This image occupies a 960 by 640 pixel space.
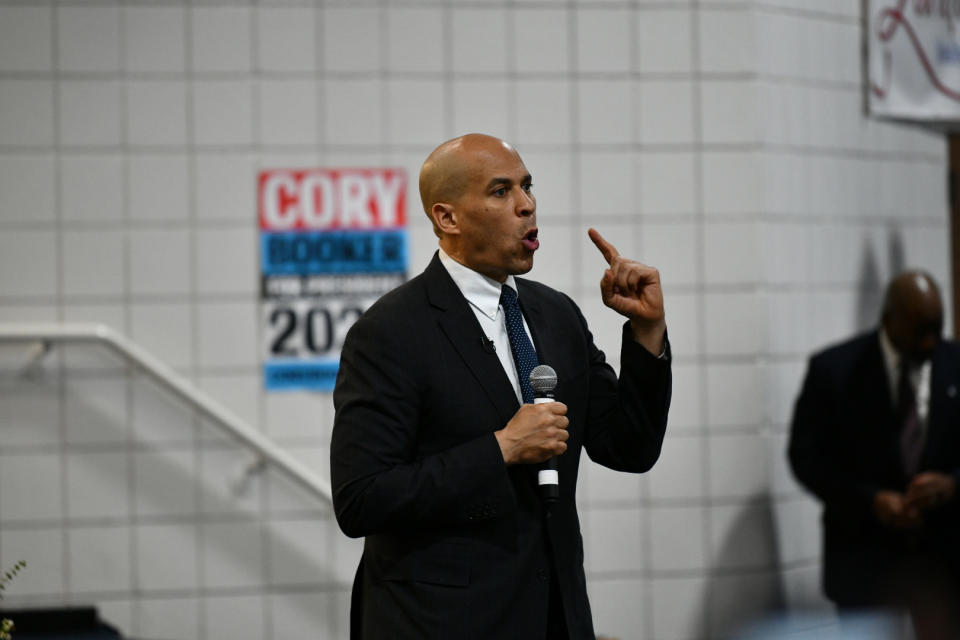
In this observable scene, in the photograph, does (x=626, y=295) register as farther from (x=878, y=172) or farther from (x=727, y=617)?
(x=878, y=172)

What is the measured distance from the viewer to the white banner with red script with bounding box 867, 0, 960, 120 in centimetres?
450

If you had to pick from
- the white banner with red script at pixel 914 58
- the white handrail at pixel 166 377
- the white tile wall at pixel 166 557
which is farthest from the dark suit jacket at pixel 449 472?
the white banner with red script at pixel 914 58

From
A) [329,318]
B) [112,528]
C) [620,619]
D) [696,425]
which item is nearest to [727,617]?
[620,619]

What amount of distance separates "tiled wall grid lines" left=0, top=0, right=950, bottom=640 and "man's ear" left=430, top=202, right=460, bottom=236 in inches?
79.6

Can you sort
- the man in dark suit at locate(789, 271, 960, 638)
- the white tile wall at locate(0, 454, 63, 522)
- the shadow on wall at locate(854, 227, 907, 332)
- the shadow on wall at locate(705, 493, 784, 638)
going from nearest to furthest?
the man in dark suit at locate(789, 271, 960, 638), the white tile wall at locate(0, 454, 63, 522), the shadow on wall at locate(705, 493, 784, 638), the shadow on wall at locate(854, 227, 907, 332)

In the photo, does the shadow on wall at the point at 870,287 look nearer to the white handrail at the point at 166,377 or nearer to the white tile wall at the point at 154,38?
the white handrail at the point at 166,377

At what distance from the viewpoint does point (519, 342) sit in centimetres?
198

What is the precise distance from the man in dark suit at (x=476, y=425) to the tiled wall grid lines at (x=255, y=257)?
6.65 ft

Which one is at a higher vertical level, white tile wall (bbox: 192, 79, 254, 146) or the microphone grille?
white tile wall (bbox: 192, 79, 254, 146)

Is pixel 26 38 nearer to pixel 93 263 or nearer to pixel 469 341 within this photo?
pixel 93 263

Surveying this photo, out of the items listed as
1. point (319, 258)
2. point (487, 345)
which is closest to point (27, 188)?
point (319, 258)

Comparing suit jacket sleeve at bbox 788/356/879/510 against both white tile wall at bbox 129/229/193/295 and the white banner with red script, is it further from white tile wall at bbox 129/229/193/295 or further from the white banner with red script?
white tile wall at bbox 129/229/193/295

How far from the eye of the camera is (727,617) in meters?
4.08

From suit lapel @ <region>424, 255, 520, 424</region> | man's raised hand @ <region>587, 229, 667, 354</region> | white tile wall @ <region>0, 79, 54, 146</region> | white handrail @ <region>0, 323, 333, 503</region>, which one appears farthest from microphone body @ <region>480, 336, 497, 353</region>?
white tile wall @ <region>0, 79, 54, 146</region>
